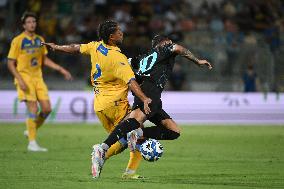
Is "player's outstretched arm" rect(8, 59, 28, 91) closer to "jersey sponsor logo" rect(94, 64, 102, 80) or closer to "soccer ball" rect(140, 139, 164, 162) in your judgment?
"jersey sponsor logo" rect(94, 64, 102, 80)

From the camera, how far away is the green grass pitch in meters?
9.91

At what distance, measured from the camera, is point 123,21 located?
27.1 meters

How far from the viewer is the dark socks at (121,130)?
10.0m

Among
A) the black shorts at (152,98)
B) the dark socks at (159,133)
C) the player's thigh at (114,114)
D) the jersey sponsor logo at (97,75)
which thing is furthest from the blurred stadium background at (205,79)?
the jersey sponsor logo at (97,75)

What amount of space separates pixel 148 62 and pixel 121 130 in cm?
132

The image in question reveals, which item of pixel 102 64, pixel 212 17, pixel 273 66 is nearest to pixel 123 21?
A: pixel 212 17

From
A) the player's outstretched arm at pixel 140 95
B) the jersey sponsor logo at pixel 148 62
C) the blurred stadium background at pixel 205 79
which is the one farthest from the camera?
the blurred stadium background at pixel 205 79

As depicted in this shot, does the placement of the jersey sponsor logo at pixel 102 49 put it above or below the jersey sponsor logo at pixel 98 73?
above

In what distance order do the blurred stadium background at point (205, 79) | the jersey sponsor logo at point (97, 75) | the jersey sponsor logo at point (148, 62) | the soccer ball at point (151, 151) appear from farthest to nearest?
1. the blurred stadium background at point (205, 79)
2. the jersey sponsor logo at point (148, 62)
3. the jersey sponsor logo at point (97, 75)
4. the soccer ball at point (151, 151)

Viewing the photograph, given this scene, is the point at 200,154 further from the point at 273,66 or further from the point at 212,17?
the point at 212,17

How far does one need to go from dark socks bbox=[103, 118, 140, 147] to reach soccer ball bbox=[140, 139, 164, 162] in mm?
271

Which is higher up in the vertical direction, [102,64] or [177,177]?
[102,64]

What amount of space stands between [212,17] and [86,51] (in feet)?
56.9

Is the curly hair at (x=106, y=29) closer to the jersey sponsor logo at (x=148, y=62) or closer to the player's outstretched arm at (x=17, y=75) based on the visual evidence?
the jersey sponsor logo at (x=148, y=62)
